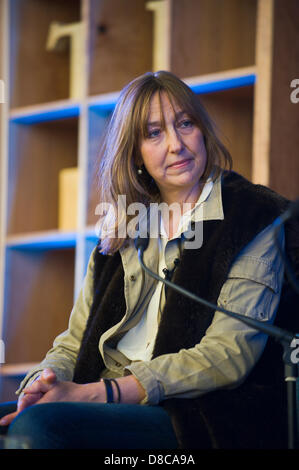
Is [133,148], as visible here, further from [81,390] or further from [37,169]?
[37,169]

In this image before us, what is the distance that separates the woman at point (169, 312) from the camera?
143cm

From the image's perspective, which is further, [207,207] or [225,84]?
[225,84]

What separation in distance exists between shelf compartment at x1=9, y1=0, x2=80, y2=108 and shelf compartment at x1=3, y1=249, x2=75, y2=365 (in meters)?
0.70

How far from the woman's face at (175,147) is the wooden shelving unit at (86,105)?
706mm

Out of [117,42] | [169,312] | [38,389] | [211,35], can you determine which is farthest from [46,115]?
[38,389]

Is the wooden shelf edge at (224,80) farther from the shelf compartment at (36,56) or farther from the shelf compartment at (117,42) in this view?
the shelf compartment at (36,56)

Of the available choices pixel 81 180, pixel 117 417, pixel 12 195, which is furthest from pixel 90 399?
pixel 12 195


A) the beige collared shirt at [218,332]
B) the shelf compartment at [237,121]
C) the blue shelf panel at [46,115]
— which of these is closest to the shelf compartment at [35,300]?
the blue shelf panel at [46,115]

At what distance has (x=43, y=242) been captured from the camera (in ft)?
10.2

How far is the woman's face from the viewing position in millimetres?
1799

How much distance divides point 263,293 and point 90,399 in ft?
1.39

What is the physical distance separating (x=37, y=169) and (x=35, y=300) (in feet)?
1.93

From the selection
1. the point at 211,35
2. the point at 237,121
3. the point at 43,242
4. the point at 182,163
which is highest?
the point at 211,35
